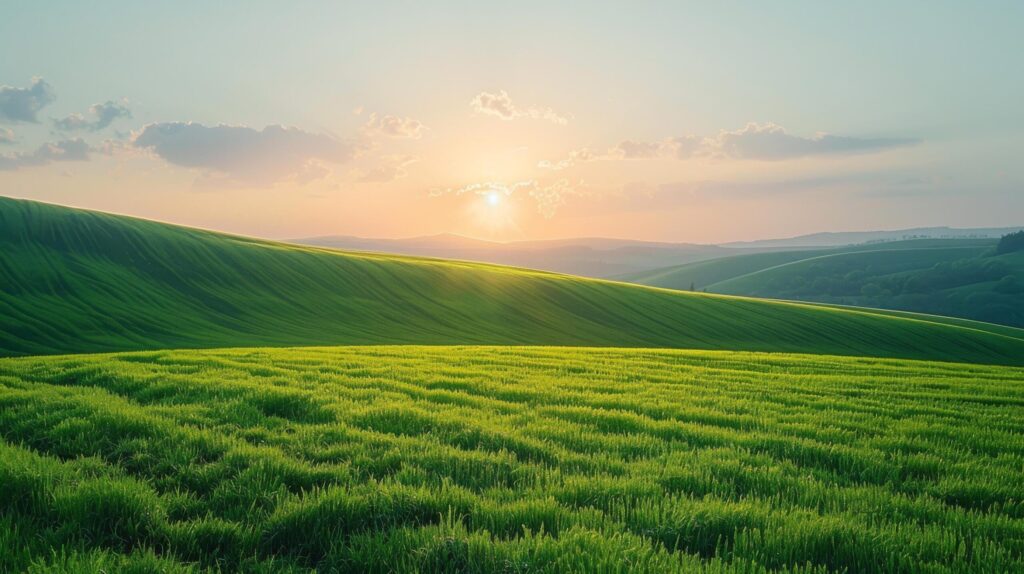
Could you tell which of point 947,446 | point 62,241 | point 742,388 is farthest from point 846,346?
point 62,241

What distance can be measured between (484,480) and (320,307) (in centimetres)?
6657

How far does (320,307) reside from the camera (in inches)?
2675

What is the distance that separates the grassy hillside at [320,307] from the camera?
54644 mm

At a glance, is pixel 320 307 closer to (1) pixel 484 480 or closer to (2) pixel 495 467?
(2) pixel 495 467

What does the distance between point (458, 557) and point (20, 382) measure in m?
11.7

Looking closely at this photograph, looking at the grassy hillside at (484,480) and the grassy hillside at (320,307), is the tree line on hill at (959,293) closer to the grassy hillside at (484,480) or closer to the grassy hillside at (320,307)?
the grassy hillside at (320,307)

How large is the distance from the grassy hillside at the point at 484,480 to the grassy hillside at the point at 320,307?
47.1 meters

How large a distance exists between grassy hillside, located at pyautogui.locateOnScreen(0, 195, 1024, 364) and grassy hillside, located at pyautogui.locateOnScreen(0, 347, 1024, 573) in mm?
47079

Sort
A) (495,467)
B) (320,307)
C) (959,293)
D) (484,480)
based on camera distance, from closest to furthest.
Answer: (484,480) < (495,467) < (320,307) < (959,293)

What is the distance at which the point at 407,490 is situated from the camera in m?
5.08

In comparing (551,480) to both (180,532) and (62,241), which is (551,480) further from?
(62,241)

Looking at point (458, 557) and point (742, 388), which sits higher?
point (458, 557)

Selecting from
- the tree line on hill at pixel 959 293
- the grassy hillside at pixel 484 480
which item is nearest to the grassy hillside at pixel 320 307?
the grassy hillside at pixel 484 480

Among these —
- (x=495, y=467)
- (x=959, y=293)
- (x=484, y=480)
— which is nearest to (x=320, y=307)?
(x=495, y=467)
